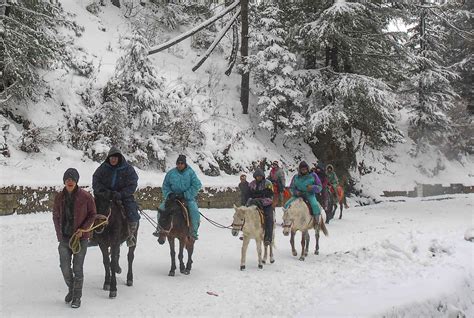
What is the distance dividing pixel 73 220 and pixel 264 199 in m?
4.72

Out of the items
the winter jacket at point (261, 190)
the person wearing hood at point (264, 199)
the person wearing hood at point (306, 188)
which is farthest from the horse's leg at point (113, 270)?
the person wearing hood at point (306, 188)

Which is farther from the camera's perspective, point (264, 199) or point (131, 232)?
point (264, 199)

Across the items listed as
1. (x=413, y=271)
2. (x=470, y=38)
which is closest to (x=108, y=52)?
(x=413, y=271)

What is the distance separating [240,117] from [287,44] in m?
4.62

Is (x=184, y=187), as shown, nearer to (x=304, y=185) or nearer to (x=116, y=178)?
(x=116, y=178)

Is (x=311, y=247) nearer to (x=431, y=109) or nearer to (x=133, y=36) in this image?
(x=133, y=36)

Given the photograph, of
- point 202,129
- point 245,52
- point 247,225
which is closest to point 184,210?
point 247,225

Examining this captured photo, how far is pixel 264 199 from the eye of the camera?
10.2 m

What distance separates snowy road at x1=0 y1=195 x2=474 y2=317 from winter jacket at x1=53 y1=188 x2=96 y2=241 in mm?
1155

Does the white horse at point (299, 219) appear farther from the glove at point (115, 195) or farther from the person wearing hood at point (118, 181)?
the glove at point (115, 195)

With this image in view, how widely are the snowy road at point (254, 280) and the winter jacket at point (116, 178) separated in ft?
5.52

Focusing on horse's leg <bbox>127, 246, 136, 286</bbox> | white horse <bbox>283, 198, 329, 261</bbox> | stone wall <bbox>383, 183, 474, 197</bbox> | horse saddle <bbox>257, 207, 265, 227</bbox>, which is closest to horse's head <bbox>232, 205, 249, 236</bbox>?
horse saddle <bbox>257, 207, 265, 227</bbox>

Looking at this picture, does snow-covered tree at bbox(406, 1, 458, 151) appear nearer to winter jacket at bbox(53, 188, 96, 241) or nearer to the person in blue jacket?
the person in blue jacket

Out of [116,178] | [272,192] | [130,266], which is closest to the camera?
[116,178]
